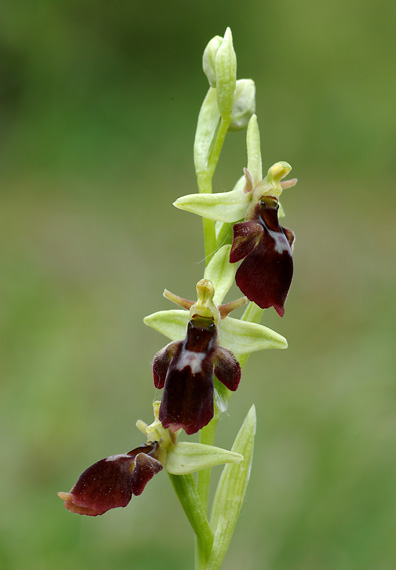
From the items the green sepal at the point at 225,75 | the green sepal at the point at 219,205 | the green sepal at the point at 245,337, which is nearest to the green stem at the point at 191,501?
the green sepal at the point at 245,337

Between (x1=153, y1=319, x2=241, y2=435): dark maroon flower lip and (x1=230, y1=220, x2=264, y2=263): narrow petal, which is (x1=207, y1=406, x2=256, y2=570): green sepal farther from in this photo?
(x1=230, y1=220, x2=264, y2=263): narrow petal

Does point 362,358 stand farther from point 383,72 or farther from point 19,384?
point 383,72

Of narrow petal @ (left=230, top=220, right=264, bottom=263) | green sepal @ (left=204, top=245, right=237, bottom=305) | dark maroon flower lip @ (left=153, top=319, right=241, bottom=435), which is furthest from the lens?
green sepal @ (left=204, top=245, right=237, bottom=305)

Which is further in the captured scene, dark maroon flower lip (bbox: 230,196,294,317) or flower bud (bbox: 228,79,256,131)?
flower bud (bbox: 228,79,256,131)

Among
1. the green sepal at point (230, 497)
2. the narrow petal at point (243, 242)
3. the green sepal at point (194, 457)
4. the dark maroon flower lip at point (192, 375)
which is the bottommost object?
the green sepal at point (230, 497)

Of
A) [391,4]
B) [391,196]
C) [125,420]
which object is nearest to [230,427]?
[125,420]

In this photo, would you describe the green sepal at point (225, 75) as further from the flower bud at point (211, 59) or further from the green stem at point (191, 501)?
the green stem at point (191, 501)

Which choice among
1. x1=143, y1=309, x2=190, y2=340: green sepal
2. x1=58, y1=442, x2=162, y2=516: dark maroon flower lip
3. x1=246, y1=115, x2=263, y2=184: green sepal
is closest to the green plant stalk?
x1=246, y1=115, x2=263, y2=184: green sepal
